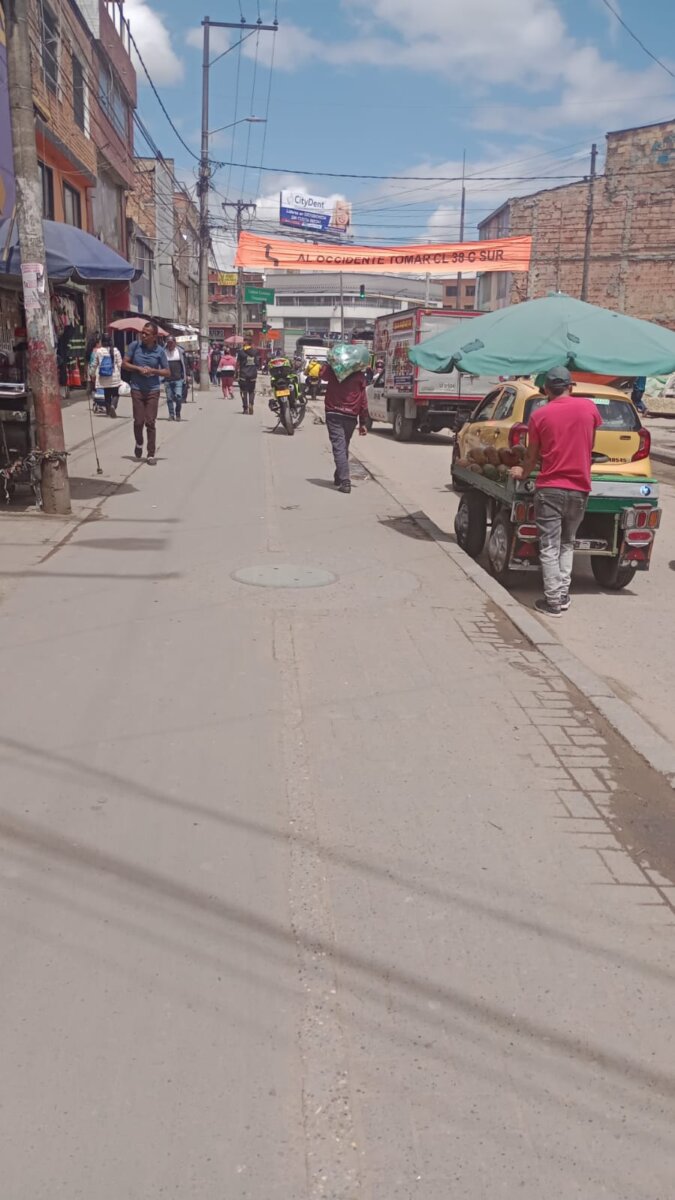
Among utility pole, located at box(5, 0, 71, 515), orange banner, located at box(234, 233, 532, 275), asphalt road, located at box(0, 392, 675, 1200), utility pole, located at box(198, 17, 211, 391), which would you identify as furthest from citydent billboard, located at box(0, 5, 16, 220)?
orange banner, located at box(234, 233, 532, 275)

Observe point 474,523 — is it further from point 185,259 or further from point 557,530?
point 185,259

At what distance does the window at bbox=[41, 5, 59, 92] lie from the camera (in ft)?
64.7

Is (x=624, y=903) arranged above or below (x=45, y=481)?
below

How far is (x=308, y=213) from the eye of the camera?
2420 inches

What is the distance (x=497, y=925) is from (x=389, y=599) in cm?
413

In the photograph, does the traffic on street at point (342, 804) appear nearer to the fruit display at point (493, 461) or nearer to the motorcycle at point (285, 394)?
the fruit display at point (493, 461)

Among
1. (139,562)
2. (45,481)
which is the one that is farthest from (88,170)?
(139,562)

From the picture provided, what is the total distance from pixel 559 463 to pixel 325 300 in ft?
307

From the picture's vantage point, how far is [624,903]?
10.9 ft

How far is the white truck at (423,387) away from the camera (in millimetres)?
19891

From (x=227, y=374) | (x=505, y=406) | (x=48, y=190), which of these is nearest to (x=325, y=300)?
(x=227, y=374)

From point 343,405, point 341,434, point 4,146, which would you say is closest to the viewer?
point 343,405

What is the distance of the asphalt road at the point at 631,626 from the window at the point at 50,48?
1426cm

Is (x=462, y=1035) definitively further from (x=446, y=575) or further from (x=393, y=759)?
(x=446, y=575)
